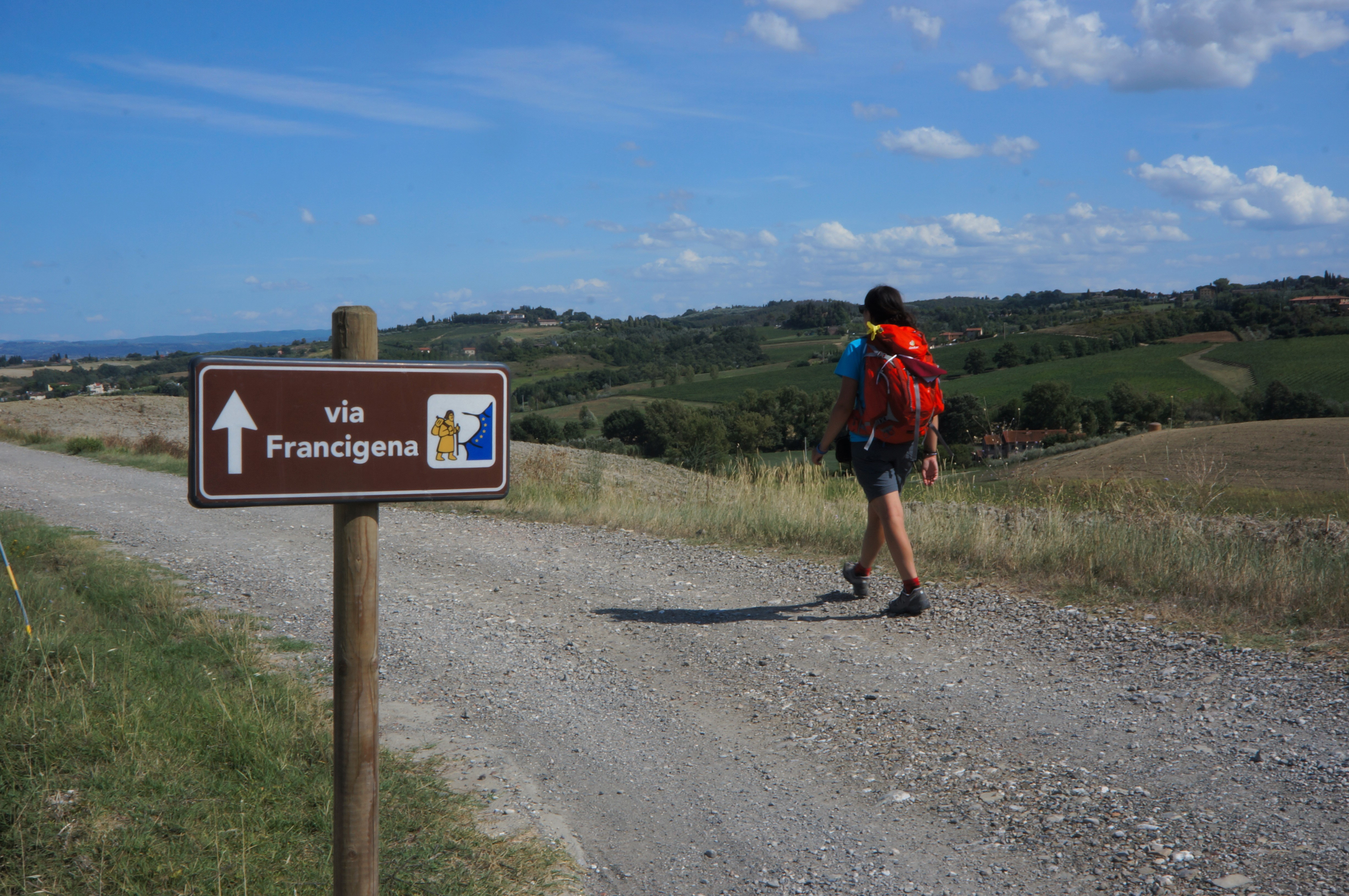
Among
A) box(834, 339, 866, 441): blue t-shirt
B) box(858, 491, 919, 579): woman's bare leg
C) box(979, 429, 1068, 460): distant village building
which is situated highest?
box(834, 339, 866, 441): blue t-shirt

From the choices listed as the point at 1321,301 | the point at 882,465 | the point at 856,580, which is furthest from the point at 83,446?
the point at 1321,301

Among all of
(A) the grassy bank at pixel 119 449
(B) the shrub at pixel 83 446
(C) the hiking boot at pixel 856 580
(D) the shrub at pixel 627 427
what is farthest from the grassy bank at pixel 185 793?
(D) the shrub at pixel 627 427

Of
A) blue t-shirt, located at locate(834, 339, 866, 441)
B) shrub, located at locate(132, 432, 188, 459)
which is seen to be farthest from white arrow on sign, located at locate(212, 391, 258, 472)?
shrub, located at locate(132, 432, 188, 459)

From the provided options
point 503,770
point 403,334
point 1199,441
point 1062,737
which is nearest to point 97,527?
point 503,770

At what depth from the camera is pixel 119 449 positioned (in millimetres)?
21781

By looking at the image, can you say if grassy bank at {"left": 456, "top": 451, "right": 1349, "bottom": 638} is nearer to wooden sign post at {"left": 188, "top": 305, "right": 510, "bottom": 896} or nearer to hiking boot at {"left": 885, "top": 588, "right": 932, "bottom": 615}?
hiking boot at {"left": 885, "top": 588, "right": 932, "bottom": 615}

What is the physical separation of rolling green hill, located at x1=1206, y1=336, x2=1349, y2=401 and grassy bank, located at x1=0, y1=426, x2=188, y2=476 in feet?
168

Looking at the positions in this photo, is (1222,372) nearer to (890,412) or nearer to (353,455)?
(890,412)

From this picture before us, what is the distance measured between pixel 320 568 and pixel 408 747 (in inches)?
162

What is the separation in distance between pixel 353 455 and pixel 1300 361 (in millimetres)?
67886

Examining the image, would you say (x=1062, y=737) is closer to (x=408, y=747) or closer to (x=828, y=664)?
(x=828, y=664)

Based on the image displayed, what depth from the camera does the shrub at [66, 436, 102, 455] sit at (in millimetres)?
21406

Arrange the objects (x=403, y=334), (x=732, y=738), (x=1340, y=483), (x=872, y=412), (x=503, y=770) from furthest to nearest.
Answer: (x=403, y=334)
(x=1340, y=483)
(x=872, y=412)
(x=732, y=738)
(x=503, y=770)

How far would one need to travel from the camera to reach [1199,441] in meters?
32.5
